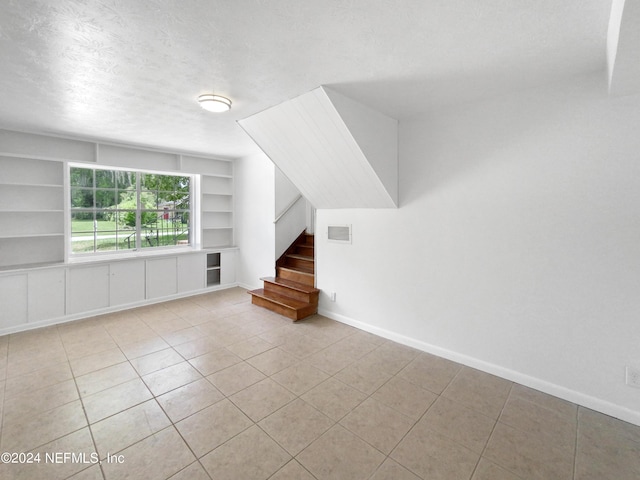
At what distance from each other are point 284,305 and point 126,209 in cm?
313

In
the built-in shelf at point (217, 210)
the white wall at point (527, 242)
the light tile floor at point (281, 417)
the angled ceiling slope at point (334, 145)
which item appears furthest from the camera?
the built-in shelf at point (217, 210)

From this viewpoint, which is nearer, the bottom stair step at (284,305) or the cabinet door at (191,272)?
the bottom stair step at (284,305)

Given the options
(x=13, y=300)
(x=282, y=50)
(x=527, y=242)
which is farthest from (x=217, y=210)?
(x=527, y=242)

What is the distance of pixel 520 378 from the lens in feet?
8.55

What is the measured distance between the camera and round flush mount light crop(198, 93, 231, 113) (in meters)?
2.69

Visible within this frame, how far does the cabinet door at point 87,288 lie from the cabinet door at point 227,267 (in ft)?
6.03

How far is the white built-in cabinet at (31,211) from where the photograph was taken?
3771 millimetres

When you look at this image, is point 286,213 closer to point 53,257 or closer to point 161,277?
point 161,277

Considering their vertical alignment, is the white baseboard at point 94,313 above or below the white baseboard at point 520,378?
above

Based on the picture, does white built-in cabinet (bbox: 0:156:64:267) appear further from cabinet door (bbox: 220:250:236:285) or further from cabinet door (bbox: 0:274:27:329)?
cabinet door (bbox: 220:250:236:285)

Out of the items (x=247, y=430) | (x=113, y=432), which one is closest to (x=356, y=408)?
(x=247, y=430)

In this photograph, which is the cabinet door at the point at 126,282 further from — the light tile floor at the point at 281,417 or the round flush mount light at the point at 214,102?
the round flush mount light at the point at 214,102

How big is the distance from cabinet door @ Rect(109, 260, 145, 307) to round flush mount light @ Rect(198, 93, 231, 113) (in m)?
3.09

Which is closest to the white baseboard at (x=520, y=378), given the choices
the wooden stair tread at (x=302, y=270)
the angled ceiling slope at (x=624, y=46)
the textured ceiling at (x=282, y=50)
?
the wooden stair tread at (x=302, y=270)
